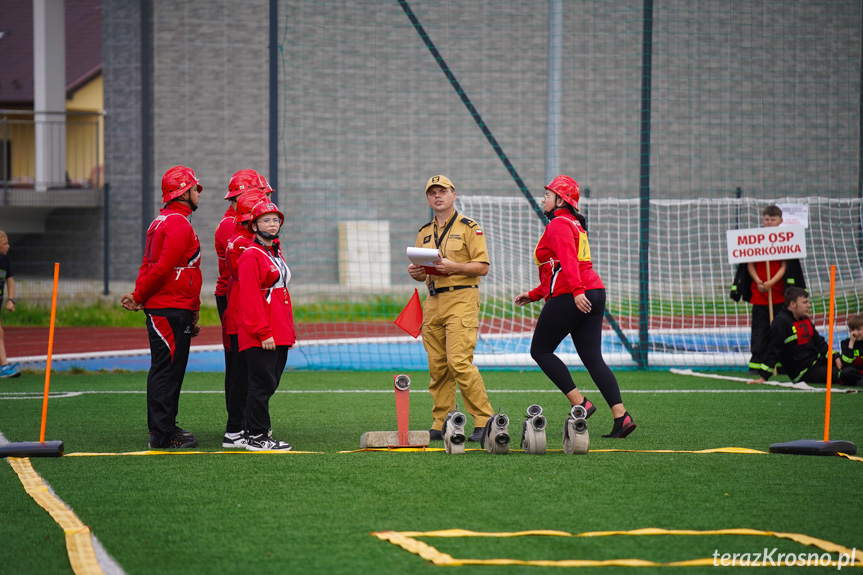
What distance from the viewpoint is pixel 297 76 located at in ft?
62.5

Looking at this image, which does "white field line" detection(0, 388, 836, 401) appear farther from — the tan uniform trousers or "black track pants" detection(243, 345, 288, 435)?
"black track pants" detection(243, 345, 288, 435)

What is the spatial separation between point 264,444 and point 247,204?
1.60 meters

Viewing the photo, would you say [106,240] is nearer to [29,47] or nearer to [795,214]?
[29,47]

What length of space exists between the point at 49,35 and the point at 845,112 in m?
16.1

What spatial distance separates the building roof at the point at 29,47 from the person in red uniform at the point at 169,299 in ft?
63.5

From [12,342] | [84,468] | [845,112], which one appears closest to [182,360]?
[84,468]

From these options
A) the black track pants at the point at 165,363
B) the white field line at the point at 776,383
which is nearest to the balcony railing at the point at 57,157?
the white field line at the point at 776,383

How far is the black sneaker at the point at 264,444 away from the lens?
6184mm

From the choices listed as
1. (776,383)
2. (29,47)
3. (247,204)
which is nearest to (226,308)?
(247,204)

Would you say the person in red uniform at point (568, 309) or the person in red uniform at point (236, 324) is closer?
the person in red uniform at point (236, 324)

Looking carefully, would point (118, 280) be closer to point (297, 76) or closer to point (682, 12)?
point (297, 76)

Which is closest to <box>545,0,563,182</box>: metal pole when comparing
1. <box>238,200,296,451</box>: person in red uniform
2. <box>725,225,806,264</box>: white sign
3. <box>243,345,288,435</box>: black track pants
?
<box>725,225,806,264</box>: white sign

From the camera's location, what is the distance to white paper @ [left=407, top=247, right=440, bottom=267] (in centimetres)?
625

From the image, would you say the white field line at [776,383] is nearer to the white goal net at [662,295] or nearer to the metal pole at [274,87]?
the white goal net at [662,295]
